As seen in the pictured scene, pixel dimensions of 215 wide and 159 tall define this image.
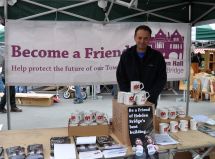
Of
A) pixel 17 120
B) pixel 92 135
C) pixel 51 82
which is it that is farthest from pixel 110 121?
pixel 17 120

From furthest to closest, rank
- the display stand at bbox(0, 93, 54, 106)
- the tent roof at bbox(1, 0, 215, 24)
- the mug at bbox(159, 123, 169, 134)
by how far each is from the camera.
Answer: the display stand at bbox(0, 93, 54, 106) → the tent roof at bbox(1, 0, 215, 24) → the mug at bbox(159, 123, 169, 134)

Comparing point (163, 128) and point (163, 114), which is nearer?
point (163, 128)

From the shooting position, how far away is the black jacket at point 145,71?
2.63 metres

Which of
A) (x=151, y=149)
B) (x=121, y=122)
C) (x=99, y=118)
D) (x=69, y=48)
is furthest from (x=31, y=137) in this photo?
(x=69, y=48)

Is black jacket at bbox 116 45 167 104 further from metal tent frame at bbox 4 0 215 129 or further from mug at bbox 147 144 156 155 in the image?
metal tent frame at bbox 4 0 215 129

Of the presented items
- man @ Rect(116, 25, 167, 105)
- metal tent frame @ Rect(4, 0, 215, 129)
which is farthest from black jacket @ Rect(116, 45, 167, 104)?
metal tent frame @ Rect(4, 0, 215, 129)

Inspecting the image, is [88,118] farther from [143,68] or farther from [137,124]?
[143,68]

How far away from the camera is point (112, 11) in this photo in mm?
4176

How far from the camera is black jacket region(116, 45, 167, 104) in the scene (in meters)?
2.63

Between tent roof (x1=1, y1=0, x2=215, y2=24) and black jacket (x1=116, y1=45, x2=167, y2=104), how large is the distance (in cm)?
122

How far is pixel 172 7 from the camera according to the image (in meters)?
4.36

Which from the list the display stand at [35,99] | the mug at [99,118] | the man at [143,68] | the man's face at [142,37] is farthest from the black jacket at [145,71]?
the display stand at [35,99]

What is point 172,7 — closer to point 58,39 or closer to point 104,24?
point 104,24

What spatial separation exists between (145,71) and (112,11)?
5.80 feet
